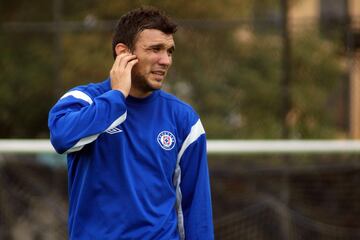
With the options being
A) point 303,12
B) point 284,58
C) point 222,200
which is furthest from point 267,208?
point 303,12

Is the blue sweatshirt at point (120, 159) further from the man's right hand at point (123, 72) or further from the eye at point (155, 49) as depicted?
the eye at point (155, 49)

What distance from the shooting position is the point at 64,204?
25.8 ft

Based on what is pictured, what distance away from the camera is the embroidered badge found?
12.3 ft

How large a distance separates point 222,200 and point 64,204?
142cm

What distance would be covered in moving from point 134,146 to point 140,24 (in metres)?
0.53

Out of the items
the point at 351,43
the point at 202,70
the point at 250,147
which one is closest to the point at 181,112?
the point at 250,147

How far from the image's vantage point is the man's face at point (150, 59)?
372 cm

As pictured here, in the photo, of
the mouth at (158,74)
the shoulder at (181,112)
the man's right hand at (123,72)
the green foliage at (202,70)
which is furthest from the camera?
the green foliage at (202,70)

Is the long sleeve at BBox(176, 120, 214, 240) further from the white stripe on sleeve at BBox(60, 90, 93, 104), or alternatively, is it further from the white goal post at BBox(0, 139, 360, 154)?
the white goal post at BBox(0, 139, 360, 154)

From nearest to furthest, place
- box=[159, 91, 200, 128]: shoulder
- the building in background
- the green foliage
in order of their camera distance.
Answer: box=[159, 91, 200, 128]: shoulder
the green foliage
the building in background

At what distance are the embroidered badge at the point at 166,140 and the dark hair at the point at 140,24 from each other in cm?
40

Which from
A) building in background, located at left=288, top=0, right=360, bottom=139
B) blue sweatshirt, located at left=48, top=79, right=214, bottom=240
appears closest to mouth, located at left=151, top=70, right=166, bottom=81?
blue sweatshirt, located at left=48, top=79, right=214, bottom=240

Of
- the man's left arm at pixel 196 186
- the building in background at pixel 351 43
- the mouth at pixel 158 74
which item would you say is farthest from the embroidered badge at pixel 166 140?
the building in background at pixel 351 43

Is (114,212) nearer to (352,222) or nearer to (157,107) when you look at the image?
(157,107)
